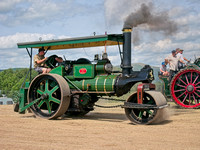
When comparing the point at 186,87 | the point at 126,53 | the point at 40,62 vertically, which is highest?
the point at 126,53

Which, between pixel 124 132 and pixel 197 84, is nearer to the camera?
pixel 124 132

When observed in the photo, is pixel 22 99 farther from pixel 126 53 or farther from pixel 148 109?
pixel 148 109

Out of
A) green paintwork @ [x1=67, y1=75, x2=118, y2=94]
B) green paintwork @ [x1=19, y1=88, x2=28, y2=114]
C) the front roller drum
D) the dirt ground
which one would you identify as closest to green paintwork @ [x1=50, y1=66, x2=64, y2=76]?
green paintwork @ [x1=67, y1=75, x2=118, y2=94]

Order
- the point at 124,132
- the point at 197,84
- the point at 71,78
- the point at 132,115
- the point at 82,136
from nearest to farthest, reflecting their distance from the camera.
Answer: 1. the point at 82,136
2. the point at 124,132
3. the point at 132,115
4. the point at 71,78
5. the point at 197,84

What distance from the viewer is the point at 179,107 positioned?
35.6 feet

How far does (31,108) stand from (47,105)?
519 millimetres

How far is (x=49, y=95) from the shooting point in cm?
829

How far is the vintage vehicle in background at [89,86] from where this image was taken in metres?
7.22

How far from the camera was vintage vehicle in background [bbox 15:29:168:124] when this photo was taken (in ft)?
23.7

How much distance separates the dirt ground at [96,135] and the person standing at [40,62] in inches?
63.1

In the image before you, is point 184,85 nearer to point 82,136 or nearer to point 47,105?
point 47,105

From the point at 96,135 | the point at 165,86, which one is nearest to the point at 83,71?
the point at 96,135

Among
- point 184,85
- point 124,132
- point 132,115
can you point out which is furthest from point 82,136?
point 184,85

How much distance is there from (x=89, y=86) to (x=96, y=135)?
2.35 meters
